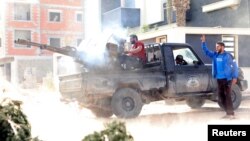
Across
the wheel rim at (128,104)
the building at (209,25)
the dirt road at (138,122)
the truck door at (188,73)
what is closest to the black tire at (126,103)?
the wheel rim at (128,104)

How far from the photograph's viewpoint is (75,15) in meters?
25.9

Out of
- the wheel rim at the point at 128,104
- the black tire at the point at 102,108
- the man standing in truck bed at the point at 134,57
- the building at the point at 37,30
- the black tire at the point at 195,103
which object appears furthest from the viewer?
the building at the point at 37,30

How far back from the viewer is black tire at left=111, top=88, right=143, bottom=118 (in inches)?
392

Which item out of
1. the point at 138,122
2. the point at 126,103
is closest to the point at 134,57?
the point at 126,103

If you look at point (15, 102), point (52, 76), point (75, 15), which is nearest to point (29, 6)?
point (75, 15)

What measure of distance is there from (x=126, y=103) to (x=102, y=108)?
1.87ft

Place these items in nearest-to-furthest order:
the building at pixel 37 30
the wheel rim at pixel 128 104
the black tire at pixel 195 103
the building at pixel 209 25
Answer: the wheel rim at pixel 128 104, the black tire at pixel 195 103, the building at pixel 209 25, the building at pixel 37 30

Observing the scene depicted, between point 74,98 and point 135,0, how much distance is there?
51.5 feet

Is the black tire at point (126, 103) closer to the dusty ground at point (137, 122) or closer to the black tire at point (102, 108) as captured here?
the dusty ground at point (137, 122)

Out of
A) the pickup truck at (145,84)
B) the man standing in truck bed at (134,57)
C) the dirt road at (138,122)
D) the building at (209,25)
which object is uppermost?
the building at (209,25)

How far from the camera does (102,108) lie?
33.8 feet

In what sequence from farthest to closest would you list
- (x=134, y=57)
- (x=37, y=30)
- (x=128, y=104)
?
(x=37, y=30) → (x=134, y=57) → (x=128, y=104)

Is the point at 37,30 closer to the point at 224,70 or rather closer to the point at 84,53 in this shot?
the point at 84,53

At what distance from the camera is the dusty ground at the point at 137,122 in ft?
24.9
